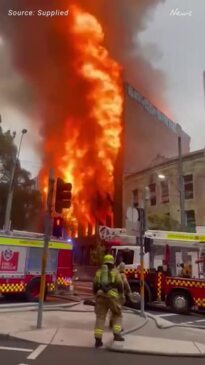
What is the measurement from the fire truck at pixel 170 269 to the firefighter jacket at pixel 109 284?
6589 millimetres

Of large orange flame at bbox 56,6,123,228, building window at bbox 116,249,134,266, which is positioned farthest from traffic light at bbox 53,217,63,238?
large orange flame at bbox 56,6,123,228

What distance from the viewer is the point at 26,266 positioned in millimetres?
14484

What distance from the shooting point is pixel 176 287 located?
14047 millimetres

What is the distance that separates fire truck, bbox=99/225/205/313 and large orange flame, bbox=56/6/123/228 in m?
24.1

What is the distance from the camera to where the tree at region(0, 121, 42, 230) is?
32.8 m

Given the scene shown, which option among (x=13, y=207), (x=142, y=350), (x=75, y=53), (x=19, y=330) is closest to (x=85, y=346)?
(x=142, y=350)

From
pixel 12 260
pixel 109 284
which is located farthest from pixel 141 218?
pixel 12 260

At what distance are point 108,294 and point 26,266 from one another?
8058 millimetres

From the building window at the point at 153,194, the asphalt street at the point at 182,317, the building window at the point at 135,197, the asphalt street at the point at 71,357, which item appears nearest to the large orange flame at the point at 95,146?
the building window at the point at 135,197

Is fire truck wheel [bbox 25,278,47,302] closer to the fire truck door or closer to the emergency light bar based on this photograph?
the fire truck door

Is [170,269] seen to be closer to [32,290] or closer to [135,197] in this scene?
[32,290]

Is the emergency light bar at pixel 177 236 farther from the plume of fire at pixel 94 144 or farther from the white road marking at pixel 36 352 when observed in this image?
the plume of fire at pixel 94 144

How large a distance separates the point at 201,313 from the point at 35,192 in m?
23.8

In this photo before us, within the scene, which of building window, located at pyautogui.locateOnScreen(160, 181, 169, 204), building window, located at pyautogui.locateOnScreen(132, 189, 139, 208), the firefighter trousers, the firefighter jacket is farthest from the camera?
building window, located at pyautogui.locateOnScreen(132, 189, 139, 208)
